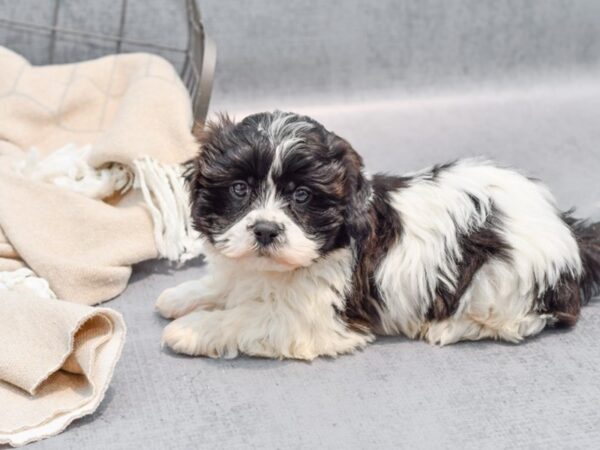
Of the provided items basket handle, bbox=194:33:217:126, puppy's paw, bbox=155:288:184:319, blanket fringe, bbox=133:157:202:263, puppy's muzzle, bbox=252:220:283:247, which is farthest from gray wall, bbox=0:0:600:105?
puppy's muzzle, bbox=252:220:283:247

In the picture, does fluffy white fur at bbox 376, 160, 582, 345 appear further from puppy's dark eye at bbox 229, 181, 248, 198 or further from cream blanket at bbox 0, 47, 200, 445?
cream blanket at bbox 0, 47, 200, 445

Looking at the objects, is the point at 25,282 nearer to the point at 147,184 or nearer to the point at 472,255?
the point at 147,184

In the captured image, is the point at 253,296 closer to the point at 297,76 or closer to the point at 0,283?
the point at 0,283

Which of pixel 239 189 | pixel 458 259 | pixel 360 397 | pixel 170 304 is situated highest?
pixel 239 189

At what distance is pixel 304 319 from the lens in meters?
3.34

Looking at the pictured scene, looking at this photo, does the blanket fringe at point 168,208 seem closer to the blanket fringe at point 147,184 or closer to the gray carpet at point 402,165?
the blanket fringe at point 147,184

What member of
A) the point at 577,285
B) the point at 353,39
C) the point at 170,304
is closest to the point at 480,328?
the point at 577,285

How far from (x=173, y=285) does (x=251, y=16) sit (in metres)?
2.19

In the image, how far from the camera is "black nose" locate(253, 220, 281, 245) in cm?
304

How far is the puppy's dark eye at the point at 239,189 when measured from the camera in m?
3.14

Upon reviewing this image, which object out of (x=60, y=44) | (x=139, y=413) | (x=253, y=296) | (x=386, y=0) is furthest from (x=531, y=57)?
(x=139, y=413)

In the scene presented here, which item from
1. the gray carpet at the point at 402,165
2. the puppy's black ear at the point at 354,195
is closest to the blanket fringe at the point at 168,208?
the gray carpet at the point at 402,165

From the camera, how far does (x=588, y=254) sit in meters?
3.60

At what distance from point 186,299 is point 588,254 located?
4.92 ft
